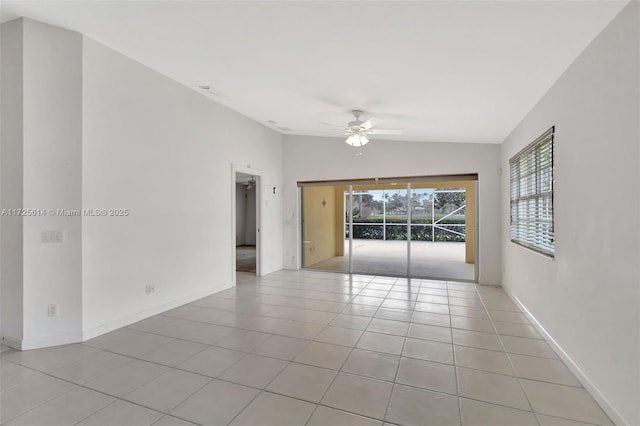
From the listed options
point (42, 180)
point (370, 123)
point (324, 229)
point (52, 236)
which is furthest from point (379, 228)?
point (42, 180)

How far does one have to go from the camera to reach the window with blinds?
10.5 ft

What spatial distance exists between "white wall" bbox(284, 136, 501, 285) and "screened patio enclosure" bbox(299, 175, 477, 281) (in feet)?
0.75

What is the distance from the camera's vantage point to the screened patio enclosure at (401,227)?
646 cm

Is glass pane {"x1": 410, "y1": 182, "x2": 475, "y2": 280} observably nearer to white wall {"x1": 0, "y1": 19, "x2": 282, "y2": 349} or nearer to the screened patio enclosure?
the screened patio enclosure

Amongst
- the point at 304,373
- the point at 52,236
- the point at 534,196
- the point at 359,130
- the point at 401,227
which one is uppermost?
the point at 359,130

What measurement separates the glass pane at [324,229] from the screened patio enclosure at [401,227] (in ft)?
0.08


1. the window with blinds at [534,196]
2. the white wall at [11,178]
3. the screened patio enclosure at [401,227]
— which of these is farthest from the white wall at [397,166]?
the white wall at [11,178]

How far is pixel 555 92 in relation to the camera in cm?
291

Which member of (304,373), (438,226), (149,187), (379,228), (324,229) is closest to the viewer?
(304,373)

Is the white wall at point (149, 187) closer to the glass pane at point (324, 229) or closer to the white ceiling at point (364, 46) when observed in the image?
the white ceiling at point (364, 46)

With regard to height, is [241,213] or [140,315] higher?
[241,213]

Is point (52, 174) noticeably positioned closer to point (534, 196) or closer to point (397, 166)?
point (534, 196)

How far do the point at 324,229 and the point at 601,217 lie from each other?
21.4 feet

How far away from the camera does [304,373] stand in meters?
2.55
